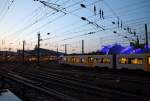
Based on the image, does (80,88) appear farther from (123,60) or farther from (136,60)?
(123,60)

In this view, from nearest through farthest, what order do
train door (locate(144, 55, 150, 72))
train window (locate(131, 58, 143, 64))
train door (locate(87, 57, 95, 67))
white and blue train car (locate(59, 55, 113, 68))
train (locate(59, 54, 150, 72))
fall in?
1. train door (locate(144, 55, 150, 72))
2. train (locate(59, 54, 150, 72))
3. train window (locate(131, 58, 143, 64))
4. white and blue train car (locate(59, 55, 113, 68))
5. train door (locate(87, 57, 95, 67))

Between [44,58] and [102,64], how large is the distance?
249 ft

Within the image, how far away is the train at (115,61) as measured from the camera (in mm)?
28175

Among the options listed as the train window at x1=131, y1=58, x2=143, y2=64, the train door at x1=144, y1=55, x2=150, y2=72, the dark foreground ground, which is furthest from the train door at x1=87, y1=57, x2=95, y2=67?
the train door at x1=144, y1=55, x2=150, y2=72

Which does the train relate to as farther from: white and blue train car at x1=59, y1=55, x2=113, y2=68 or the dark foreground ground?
the dark foreground ground

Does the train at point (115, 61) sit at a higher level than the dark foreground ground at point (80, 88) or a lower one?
higher

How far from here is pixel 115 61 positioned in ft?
111

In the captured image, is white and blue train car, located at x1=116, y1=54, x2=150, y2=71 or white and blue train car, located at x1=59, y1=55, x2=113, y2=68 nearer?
white and blue train car, located at x1=116, y1=54, x2=150, y2=71

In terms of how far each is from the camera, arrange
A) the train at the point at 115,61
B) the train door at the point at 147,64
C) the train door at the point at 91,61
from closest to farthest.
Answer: the train door at the point at 147,64 → the train at the point at 115,61 → the train door at the point at 91,61

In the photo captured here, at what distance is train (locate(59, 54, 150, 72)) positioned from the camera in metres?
28.2

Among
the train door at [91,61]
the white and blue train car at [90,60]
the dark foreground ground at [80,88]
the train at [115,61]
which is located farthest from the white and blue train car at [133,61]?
the train door at [91,61]

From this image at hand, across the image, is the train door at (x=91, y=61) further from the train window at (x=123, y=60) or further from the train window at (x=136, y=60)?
the train window at (x=136, y=60)

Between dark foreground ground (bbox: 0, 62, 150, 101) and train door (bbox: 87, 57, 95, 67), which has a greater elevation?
train door (bbox: 87, 57, 95, 67)

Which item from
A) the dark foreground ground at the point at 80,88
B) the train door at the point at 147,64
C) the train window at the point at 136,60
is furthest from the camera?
the train window at the point at 136,60
